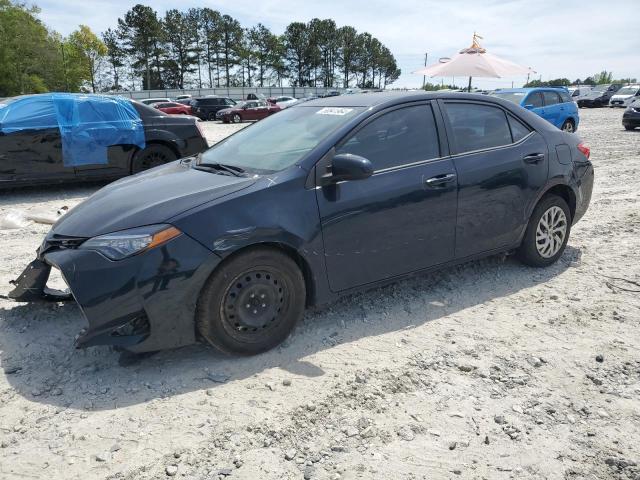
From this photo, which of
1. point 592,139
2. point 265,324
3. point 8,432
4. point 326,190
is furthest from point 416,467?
point 592,139

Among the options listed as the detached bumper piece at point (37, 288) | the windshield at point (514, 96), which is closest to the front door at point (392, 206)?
the detached bumper piece at point (37, 288)

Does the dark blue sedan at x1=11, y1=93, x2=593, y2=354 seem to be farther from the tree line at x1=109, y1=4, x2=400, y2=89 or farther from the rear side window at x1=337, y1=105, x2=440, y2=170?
the tree line at x1=109, y1=4, x2=400, y2=89

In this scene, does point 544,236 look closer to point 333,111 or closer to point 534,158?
point 534,158

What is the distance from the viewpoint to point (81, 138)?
754 cm

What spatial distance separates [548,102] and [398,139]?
12.4 m

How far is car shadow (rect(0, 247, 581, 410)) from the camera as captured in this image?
113 inches

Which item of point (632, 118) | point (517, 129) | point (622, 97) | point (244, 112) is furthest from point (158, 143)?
point (622, 97)

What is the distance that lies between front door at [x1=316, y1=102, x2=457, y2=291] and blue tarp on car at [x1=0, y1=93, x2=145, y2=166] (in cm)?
549

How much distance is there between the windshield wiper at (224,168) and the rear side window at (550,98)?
12.9 meters

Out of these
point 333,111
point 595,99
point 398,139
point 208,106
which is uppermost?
point 595,99

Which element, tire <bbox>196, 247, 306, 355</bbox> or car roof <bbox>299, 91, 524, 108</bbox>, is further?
car roof <bbox>299, 91, 524, 108</bbox>

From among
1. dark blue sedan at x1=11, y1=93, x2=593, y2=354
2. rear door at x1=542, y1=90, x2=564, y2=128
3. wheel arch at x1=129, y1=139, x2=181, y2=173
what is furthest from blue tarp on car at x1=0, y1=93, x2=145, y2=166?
rear door at x1=542, y1=90, x2=564, y2=128

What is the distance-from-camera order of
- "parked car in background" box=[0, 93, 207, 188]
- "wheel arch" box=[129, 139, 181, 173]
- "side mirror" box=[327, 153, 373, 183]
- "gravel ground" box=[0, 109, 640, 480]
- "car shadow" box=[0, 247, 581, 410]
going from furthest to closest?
"wheel arch" box=[129, 139, 181, 173] < "parked car in background" box=[0, 93, 207, 188] < "side mirror" box=[327, 153, 373, 183] < "car shadow" box=[0, 247, 581, 410] < "gravel ground" box=[0, 109, 640, 480]

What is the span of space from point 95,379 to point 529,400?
8.11ft
